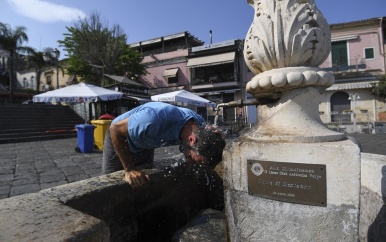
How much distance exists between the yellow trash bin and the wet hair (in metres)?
5.99

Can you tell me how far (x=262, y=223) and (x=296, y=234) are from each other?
7.1 inches

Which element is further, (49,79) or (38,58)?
(49,79)

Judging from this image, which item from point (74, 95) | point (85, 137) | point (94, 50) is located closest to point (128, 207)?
point (85, 137)

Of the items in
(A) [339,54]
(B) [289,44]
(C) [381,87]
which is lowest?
(B) [289,44]

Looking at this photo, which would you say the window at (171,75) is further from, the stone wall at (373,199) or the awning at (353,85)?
the stone wall at (373,199)

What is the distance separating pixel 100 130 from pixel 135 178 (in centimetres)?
624

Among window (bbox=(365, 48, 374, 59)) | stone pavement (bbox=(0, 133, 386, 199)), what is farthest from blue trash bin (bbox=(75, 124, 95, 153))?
window (bbox=(365, 48, 374, 59))

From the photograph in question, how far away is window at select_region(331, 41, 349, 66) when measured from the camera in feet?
68.3

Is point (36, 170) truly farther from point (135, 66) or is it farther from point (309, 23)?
point (135, 66)

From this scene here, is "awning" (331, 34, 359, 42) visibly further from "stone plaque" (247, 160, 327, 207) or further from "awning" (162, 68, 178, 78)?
"stone plaque" (247, 160, 327, 207)

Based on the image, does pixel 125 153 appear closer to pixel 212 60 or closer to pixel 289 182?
pixel 289 182

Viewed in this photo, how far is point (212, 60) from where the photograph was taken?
22.8 meters

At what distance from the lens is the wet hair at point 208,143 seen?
5.80 ft

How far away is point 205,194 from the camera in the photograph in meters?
2.74
